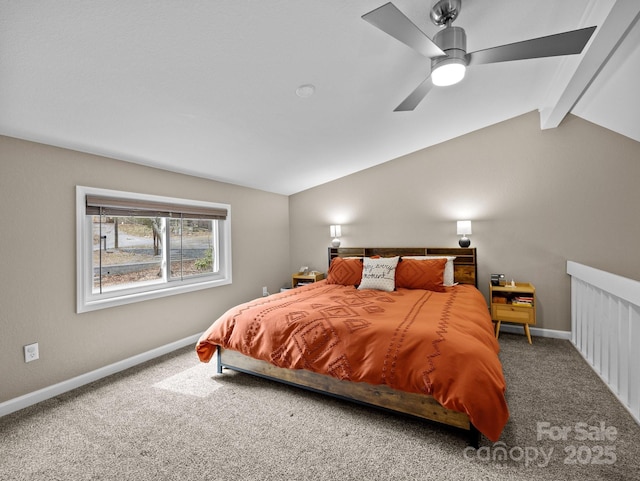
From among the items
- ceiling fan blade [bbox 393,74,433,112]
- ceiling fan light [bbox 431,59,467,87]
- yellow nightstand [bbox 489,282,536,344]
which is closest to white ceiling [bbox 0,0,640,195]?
ceiling fan blade [bbox 393,74,433,112]

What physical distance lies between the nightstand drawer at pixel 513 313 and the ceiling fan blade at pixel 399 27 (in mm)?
2827

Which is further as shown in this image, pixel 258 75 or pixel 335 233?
pixel 335 233

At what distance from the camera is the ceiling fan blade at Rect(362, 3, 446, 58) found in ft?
4.40

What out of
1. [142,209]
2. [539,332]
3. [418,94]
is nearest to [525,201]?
[539,332]

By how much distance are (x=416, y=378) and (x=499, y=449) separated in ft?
1.92

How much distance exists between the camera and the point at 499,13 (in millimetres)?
1889

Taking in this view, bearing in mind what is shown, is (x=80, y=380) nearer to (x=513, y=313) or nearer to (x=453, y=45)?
(x=453, y=45)

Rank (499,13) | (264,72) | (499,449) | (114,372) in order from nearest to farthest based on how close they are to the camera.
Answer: (499,449)
(499,13)
(264,72)
(114,372)

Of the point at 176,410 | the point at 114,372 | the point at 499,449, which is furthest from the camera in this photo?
the point at 114,372

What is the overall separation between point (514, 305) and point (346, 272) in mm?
1899

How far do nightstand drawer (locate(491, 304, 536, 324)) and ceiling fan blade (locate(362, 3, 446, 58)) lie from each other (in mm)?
2827

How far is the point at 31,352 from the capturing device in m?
2.29

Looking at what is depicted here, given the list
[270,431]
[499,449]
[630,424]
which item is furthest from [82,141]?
[630,424]

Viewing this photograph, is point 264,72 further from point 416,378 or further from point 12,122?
point 416,378
